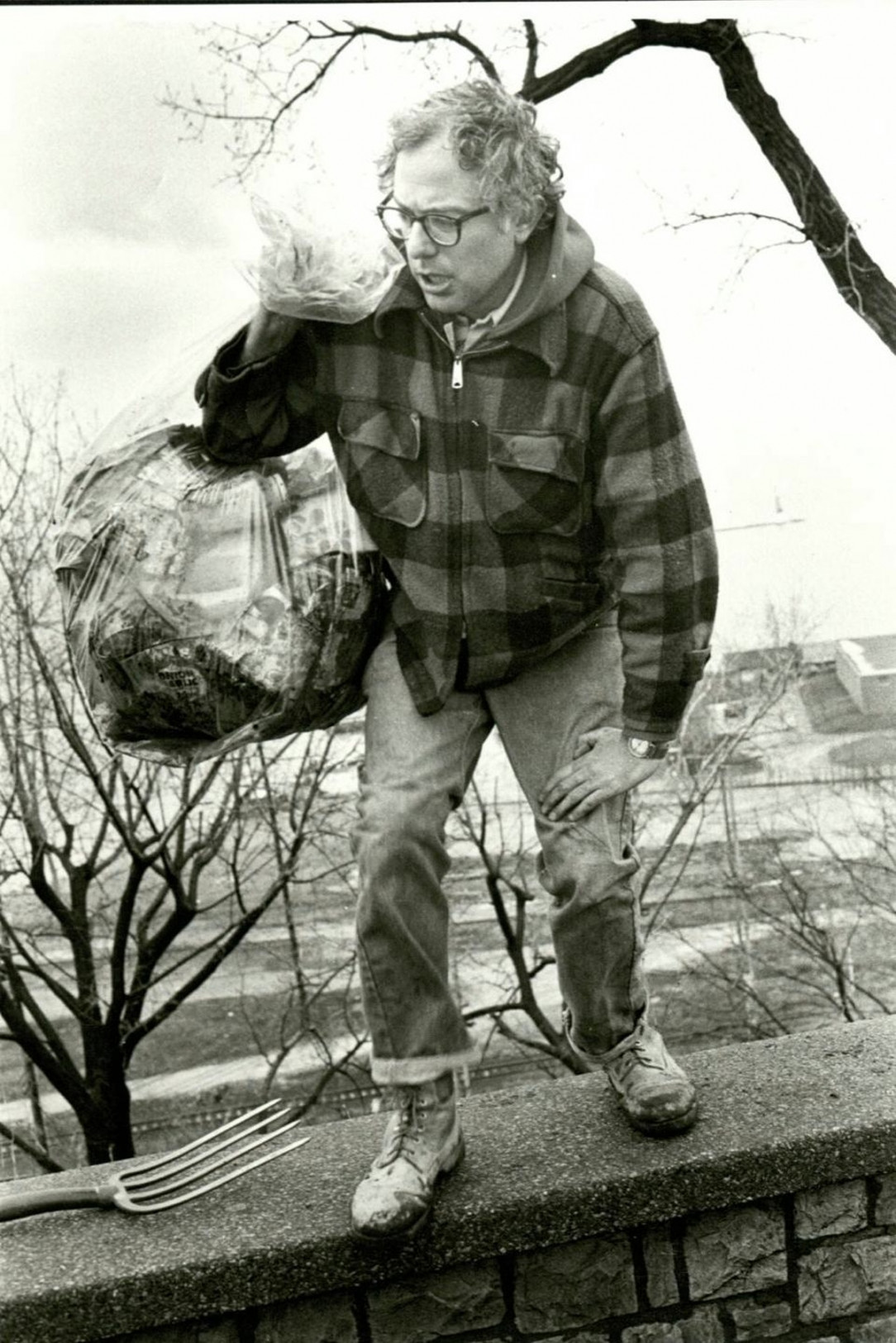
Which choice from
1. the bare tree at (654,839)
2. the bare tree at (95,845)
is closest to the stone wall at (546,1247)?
the bare tree at (95,845)

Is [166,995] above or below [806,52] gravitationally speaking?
below

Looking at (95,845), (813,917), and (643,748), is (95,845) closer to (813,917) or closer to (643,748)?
(813,917)

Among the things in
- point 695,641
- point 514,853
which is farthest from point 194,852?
point 695,641

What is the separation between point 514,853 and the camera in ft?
31.2

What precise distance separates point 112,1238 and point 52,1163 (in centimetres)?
527

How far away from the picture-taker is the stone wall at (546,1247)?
7.70ft

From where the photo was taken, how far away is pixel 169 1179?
268cm

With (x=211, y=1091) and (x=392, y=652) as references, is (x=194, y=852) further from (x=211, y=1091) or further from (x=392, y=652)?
(x=392, y=652)

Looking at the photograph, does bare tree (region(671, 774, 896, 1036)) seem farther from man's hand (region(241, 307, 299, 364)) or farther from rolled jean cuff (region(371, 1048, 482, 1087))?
man's hand (region(241, 307, 299, 364))

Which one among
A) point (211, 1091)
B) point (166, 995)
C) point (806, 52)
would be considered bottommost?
point (211, 1091)

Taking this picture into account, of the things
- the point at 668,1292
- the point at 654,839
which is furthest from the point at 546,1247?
the point at 654,839

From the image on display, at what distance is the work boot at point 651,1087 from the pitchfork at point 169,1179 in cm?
61

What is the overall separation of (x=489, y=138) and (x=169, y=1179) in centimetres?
187

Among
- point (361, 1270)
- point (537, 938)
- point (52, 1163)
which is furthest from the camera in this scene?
point (537, 938)
